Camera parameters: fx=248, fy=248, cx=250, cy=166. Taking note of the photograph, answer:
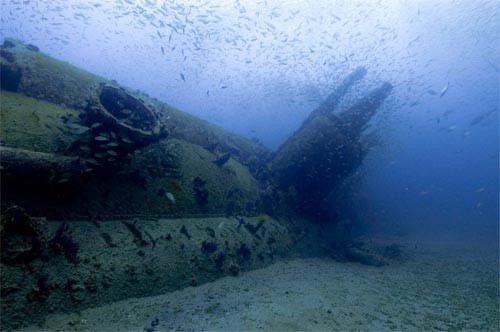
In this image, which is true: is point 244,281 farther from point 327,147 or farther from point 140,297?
point 327,147

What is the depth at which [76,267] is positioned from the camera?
382 cm

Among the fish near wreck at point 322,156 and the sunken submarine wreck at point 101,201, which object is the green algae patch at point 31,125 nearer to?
the sunken submarine wreck at point 101,201

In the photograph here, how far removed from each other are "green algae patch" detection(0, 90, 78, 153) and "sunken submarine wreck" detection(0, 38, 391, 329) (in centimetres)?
2

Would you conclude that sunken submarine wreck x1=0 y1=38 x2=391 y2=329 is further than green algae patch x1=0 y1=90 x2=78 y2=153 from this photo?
No

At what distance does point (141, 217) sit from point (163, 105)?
5062mm

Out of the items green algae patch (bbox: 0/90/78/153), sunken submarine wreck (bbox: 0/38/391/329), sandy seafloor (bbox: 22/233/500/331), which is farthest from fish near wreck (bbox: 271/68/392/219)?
green algae patch (bbox: 0/90/78/153)

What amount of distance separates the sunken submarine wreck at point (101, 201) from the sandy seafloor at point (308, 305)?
383 mm

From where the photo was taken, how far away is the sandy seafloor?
12.5 feet

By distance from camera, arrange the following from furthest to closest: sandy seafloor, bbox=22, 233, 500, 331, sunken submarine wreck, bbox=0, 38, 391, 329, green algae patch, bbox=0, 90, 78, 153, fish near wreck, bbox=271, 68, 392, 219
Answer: fish near wreck, bbox=271, 68, 392, 219 → green algae patch, bbox=0, 90, 78, 153 → sandy seafloor, bbox=22, 233, 500, 331 → sunken submarine wreck, bbox=0, 38, 391, 329

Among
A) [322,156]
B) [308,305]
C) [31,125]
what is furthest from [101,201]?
[322,156]

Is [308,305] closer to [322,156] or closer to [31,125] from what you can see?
[31,125]

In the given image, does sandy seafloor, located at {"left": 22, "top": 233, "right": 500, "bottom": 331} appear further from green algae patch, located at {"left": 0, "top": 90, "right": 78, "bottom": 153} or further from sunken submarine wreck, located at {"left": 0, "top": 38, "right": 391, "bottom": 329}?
green algae patch, located at {"left": 0, "top": 90, "right": 78, "bottom": 153}

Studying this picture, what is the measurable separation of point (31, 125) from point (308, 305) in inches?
251

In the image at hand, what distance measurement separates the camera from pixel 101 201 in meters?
4.86
